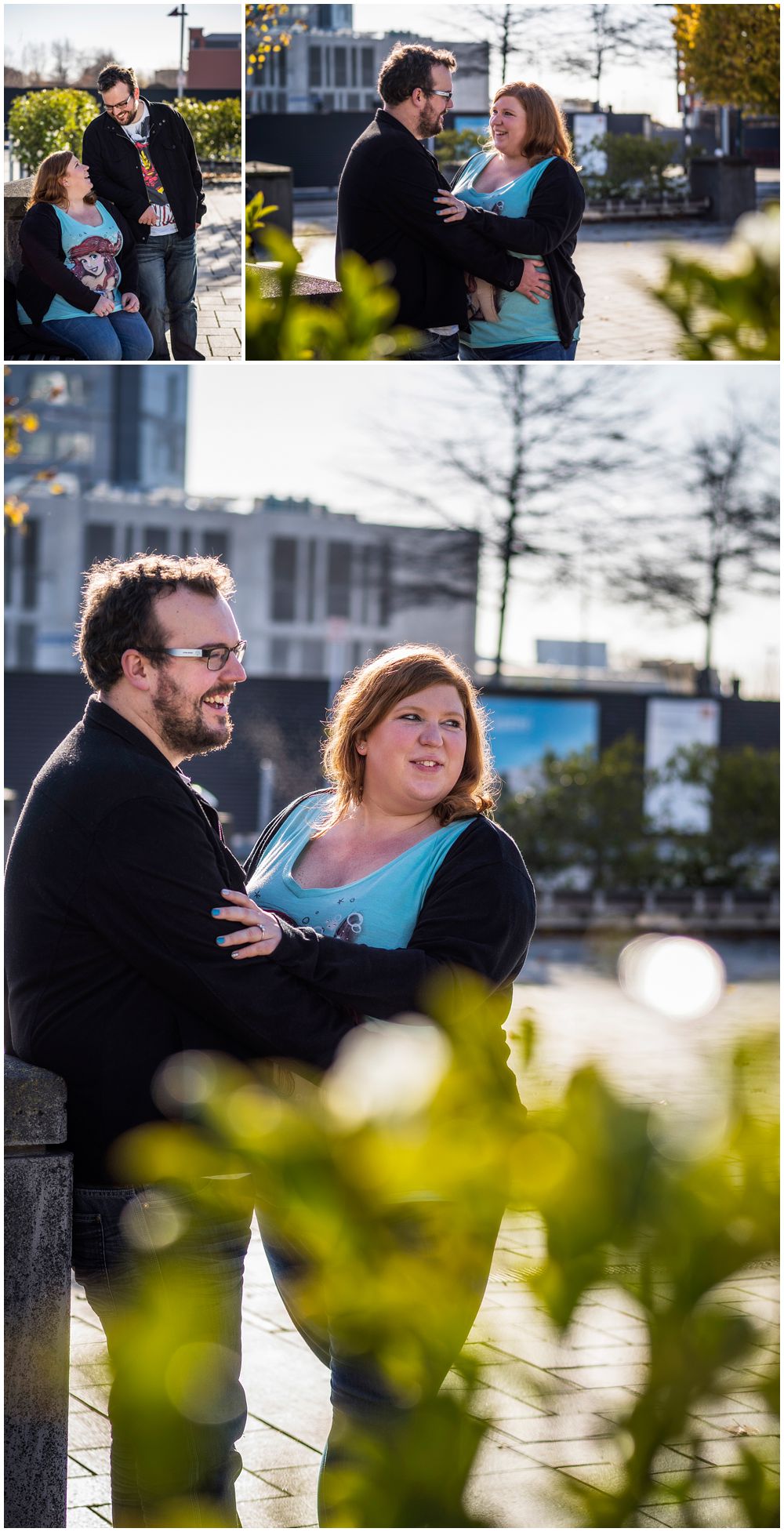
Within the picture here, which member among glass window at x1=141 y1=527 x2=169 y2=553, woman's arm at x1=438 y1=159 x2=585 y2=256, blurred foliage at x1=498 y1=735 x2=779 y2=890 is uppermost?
glass window at x1=141 y1=527 x2=169 y2=553

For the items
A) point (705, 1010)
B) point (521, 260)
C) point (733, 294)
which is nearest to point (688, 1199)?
point (733, 294)

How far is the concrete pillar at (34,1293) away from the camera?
8.13 ft

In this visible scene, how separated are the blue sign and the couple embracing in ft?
49.7

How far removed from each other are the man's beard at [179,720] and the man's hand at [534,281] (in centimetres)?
258

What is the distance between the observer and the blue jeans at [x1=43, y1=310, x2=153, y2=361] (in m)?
4.66

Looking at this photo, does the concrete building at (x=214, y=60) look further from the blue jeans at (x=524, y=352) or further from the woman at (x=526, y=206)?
the blue jeans at (x=524, y=352)

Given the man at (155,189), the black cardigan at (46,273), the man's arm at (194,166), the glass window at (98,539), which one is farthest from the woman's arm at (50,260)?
the glass window at (98,539)

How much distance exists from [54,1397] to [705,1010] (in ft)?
33.8

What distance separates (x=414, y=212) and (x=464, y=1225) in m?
4.23

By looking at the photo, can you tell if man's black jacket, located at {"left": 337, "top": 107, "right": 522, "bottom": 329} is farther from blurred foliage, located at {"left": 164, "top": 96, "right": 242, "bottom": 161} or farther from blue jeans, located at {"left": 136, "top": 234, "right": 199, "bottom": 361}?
blue jeans, located at {"left": 136, "top": 234, "right": 199, "bottom": 361}

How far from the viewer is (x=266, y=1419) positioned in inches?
148

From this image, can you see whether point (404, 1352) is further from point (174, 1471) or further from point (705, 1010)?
point (705, 1010)

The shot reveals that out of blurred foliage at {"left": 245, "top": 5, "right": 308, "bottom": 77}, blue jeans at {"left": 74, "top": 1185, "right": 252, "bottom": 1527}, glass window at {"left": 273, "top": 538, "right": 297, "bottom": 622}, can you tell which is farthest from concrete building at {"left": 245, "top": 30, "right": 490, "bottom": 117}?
glass window at {"left": 273, "top": 538, "right": 297, "bottom": 622}

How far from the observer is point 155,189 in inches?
181
